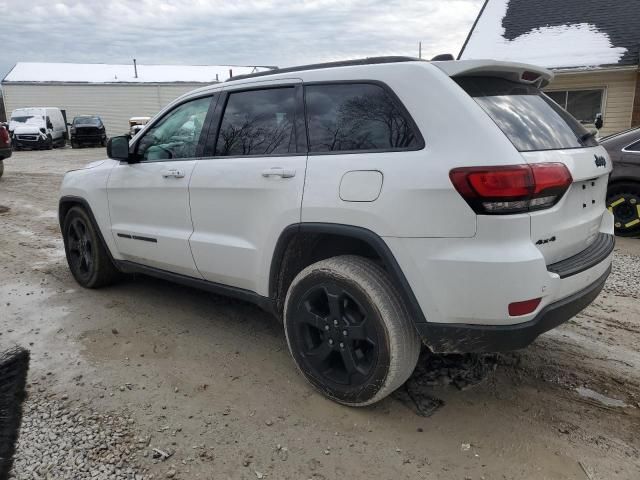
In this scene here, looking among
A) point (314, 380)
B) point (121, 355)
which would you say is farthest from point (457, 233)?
point (121, 355)

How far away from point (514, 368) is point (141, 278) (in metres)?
3.70

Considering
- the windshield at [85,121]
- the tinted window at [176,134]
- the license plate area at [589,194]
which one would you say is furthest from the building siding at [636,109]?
the windshield at [85,121]

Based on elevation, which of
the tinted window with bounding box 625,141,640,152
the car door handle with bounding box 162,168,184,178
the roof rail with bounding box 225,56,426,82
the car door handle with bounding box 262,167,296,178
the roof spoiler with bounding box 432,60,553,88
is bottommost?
the tinted window with bounding box 625,141,640,152

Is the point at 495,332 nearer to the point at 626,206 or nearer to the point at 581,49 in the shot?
the point at 626,206

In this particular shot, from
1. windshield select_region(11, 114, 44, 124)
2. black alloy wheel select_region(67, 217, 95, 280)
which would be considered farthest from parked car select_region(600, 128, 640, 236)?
windshield select_region(11, 114, 44, 124)

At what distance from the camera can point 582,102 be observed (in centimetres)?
1435

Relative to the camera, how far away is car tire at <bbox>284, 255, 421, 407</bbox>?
9.09 feet

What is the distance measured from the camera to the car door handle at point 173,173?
12.5ft

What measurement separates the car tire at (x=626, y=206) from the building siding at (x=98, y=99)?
35280 mm

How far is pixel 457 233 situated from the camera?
248cm

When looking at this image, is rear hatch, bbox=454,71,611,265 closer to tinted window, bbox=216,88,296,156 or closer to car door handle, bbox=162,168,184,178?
tinted window, bbox=216,88,296,156

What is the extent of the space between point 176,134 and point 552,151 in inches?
104

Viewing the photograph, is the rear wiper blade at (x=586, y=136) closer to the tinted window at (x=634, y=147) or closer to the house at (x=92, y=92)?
the tinted window at (x=634, y=147)

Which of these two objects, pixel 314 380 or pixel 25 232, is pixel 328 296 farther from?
pixel 25 232
